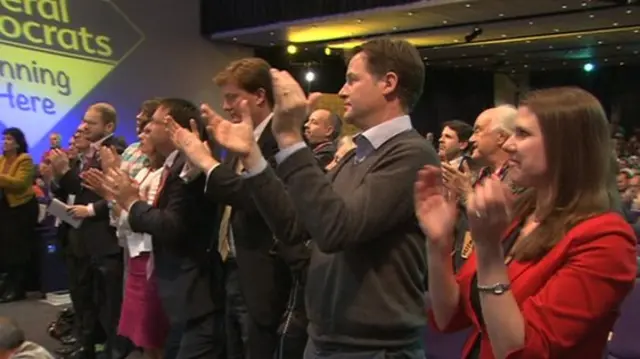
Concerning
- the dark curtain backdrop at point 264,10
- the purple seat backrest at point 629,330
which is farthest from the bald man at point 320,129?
the dark curtain backdrop at point 264,10

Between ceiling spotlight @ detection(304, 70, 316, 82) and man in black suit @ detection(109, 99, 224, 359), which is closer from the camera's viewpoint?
man in black suit @ detection(109, 99, 224, 359)

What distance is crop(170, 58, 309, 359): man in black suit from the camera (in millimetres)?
2242

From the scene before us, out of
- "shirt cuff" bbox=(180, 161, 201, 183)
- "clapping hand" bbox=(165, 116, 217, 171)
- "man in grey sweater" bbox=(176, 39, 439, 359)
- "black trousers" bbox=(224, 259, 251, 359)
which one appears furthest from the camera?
"shirt cuff" bbox=(180, 161, 201, 183)

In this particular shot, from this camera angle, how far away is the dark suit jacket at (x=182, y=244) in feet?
8.70

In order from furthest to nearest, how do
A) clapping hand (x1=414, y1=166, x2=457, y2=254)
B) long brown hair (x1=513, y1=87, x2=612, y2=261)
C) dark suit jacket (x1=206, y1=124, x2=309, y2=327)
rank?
dark suit jacket (x1=206, y1=124, x2=309, y2=327), clapping hand (x1=414, y1=166, x2=457, y2=254), long brown hair (x1=513, y1=87, x2=612, y2=261)

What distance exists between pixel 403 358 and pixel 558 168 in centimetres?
65

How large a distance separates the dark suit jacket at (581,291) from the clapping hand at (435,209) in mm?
199

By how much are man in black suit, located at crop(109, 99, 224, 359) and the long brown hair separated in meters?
1.58

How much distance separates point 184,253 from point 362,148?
1172 mm

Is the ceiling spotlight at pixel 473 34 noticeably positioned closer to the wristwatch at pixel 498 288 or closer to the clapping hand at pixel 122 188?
the clapping hand at pixel 122 188

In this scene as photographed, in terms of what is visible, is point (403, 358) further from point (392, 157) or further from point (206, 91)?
point (206, 91)

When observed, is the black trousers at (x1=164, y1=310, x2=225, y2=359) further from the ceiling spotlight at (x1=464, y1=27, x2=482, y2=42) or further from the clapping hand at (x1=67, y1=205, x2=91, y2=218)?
the ceiling spotlight at (x1=464, y1=27, x2=482, y2=42)

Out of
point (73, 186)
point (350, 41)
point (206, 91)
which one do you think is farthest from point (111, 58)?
point (73, 186)

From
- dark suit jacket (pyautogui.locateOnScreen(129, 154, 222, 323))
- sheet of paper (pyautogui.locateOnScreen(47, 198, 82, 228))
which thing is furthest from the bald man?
dark suit jacket (pyautogui.locateOnScreen(129, 154, 222, 323))
